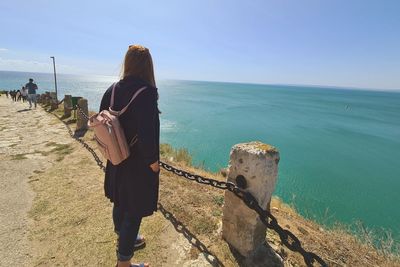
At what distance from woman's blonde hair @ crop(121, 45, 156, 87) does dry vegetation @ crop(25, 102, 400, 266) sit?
217cm

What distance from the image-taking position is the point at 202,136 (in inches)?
860

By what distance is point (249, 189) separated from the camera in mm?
2820

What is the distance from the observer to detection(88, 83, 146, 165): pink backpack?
213cm

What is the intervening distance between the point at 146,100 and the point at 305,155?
59.1 ft

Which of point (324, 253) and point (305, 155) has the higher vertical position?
point (324, 253)

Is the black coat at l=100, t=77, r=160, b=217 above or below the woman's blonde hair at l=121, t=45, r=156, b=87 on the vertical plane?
below

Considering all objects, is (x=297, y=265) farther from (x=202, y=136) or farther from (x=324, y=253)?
(x=202, y=136)

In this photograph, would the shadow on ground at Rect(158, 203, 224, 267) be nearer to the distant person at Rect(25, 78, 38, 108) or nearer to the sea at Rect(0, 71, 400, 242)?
the sea at Rect(0, 71, 400, 242)

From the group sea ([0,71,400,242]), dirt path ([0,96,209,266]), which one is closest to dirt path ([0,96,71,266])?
dirt path ([0,96,209,266])

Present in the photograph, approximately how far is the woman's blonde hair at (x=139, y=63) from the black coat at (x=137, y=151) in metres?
0.07

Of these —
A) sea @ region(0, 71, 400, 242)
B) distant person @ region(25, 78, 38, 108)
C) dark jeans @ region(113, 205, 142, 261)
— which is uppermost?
Result: distant person @ region(25, 78, 38, 108)

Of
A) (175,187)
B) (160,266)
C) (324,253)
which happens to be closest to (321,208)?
(324,253)

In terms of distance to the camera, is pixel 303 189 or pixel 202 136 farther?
pixel 202 136

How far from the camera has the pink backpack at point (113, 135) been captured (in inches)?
83.9
